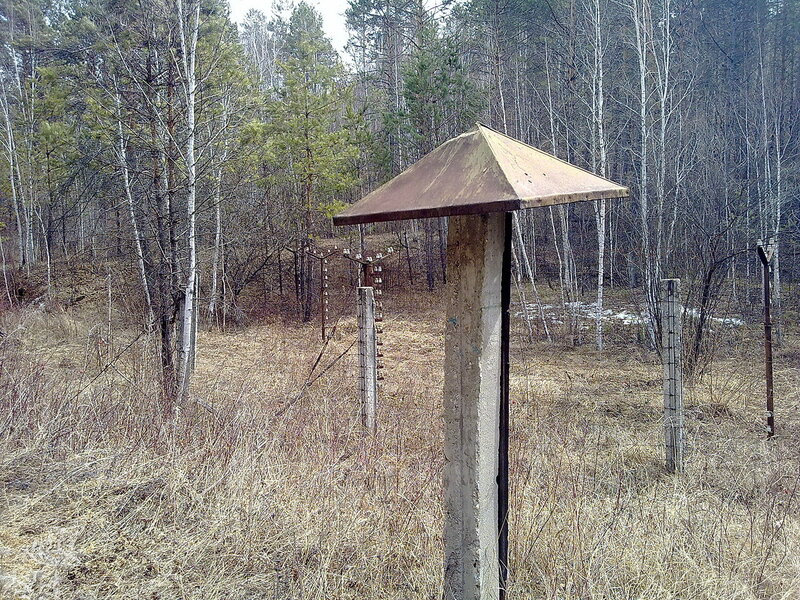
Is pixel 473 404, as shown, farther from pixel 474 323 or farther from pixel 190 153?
pixel 190 153

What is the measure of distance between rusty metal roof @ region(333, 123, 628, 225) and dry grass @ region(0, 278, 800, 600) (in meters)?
1.58

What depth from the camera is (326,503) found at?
312cm

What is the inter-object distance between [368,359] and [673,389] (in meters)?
2.70

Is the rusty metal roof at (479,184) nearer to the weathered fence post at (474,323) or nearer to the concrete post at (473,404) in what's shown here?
the weathered fence post at (474,323)

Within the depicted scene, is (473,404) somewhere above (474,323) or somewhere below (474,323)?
below

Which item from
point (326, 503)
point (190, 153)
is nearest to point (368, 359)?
point (326, 503)

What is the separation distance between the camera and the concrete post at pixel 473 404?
199 centimetres


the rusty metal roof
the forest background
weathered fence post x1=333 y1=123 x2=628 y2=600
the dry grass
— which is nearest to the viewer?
the rusty metal roof

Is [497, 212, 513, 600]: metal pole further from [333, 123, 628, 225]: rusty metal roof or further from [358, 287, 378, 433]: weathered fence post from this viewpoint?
[358, 287, 378, 433]: weathered fence post

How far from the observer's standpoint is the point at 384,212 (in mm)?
1928

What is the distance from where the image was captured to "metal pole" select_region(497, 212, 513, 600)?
6.76 feet

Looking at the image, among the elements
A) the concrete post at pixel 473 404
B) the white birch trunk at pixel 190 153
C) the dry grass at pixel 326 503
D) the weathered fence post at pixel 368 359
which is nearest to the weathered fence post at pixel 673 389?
the dry grass at pixel 326 503

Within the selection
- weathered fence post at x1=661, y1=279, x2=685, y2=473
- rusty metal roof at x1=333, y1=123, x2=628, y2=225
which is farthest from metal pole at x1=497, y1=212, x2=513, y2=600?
weathered fence post at x1=661, y1=279, x2=685, y2=473

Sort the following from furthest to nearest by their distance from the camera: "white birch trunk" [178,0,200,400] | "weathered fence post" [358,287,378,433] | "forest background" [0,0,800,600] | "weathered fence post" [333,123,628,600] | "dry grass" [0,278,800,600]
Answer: "white birch trunk" [178,0,200,400], "weathered fence post" [358,287,378,433], "forest background" [0,0,800,600], "dry grass" [0,278,800,600], "weathered fence post" [333,123,628,600]
